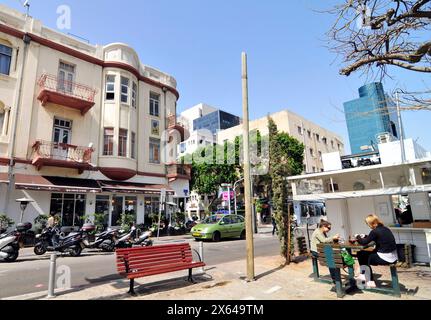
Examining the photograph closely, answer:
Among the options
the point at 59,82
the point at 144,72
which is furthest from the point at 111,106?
the point at 144,72

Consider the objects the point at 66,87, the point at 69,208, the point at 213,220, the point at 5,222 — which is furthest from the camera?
the point at 66,87

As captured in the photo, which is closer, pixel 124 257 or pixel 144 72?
pixel 124 257

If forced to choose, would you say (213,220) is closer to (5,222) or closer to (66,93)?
(5,222)

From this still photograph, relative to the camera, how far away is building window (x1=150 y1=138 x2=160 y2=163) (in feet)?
74.2

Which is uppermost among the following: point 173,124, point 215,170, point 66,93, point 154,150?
point 66,93

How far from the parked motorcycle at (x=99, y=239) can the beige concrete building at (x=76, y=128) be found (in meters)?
4.84

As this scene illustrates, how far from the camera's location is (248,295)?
5.55m

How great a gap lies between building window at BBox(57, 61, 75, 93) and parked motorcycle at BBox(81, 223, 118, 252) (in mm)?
10789

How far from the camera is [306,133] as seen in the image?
1813 inches

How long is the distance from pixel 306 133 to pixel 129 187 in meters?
35.3

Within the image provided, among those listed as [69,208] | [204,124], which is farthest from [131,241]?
[204,124]

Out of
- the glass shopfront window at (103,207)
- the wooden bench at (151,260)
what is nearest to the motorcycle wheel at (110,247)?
the glass shopfront window at (103,207)

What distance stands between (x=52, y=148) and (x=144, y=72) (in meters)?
10.4
